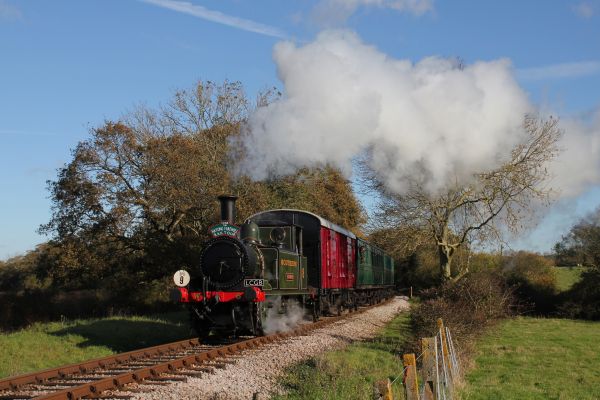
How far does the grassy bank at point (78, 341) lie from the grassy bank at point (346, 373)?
5.16 metres

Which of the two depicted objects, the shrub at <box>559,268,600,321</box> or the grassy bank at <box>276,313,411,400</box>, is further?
the shrub at <box>559,268,600,321</box>

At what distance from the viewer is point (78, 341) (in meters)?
14.8

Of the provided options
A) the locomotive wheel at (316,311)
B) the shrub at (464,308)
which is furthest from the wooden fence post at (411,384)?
the locomotive wheel at (316,311)

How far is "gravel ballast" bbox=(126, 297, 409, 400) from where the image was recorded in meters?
8.94

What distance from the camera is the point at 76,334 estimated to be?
51.0 feet

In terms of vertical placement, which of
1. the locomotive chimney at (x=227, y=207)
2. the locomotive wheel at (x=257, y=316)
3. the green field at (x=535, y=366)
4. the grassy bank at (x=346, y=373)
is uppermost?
the locomotive chimney at (x=227, y=207)

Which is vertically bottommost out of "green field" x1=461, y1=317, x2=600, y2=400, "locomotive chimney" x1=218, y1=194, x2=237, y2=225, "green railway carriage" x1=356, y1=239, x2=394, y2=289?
"green field" x1=461, y1=317, x2=600, y2=400

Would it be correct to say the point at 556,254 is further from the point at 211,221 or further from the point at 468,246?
the point at 211,221

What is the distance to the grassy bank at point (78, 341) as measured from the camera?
12547mm

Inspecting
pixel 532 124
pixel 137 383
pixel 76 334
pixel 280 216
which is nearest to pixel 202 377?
pixel 137 383

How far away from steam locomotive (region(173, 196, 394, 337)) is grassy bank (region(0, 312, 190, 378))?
2120mm

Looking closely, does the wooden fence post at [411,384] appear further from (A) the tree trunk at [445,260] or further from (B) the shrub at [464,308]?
(A) the tree trunk at [445,260]

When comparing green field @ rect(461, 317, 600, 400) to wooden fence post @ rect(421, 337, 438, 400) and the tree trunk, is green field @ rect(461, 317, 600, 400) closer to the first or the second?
wooden fence post @ rect(421, 337, 438, 400)

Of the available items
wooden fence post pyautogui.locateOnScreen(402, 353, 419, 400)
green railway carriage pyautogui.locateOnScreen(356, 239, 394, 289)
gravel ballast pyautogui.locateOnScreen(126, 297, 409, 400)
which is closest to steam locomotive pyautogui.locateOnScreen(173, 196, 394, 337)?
gravel ballast pyautogui.locateOnScreen(126, 297, 409, 400)
